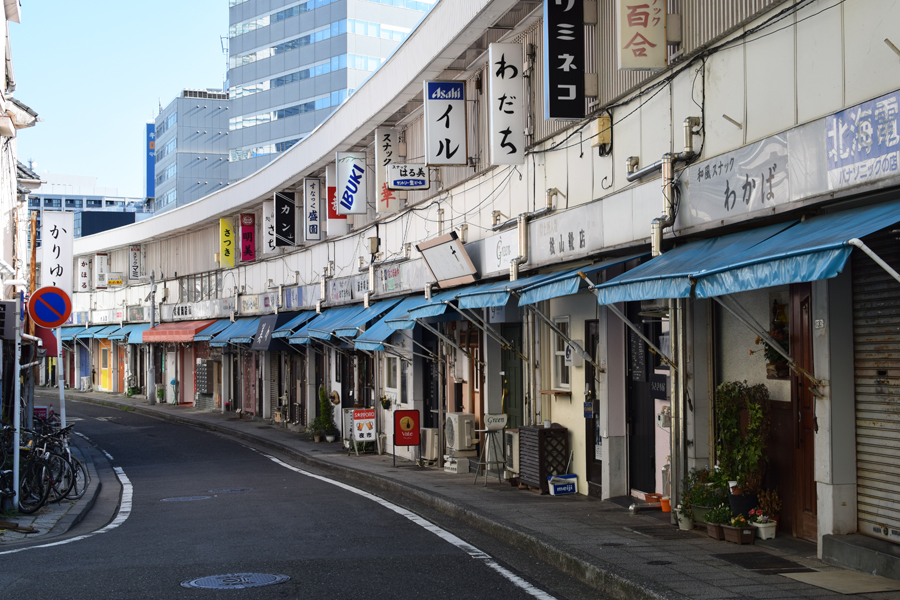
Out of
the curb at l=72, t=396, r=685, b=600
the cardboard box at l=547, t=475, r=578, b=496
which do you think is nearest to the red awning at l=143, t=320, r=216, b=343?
the curb at l=72, t=396, r=685, b=600

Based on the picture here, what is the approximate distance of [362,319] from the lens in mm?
21688

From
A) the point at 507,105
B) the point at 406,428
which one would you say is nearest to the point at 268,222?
the point at 406,428

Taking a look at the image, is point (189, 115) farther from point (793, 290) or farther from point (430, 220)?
point (793, 290)

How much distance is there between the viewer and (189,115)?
3920 inches

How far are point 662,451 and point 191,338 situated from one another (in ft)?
95.4

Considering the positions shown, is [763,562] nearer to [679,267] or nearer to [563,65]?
[679,267]

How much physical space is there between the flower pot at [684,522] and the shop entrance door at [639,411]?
1.92m

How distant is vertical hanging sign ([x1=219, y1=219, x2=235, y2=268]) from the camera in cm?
3709

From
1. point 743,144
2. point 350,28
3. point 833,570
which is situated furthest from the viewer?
point 350,28

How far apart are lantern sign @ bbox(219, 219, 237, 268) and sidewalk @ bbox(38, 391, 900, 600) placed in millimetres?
22660

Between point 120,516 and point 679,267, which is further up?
point 679,267

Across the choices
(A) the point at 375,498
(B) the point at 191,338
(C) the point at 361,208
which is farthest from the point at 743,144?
(B) the point at 191,338

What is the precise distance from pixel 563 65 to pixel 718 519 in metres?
6.25

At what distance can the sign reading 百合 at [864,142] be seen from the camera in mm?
6828
